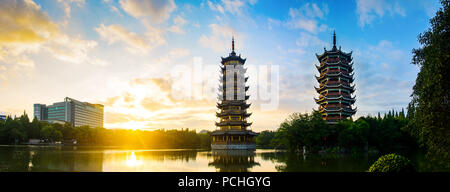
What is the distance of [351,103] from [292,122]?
18.1 meters

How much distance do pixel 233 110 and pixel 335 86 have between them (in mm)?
19853

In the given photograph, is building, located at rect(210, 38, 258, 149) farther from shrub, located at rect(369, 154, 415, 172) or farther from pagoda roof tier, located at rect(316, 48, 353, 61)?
shrub, located at rect(369, 154, 415, 172)

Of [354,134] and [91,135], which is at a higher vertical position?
[354,134]

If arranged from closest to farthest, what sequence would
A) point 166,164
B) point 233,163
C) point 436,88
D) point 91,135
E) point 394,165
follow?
point 394,165 → point 436,88 → point 166,164 → point 233,163 → point 91,135

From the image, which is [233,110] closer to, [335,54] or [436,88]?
[335,54]

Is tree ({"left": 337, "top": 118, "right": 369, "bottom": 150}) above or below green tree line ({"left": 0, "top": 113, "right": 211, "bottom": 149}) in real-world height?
above

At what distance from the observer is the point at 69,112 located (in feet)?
453

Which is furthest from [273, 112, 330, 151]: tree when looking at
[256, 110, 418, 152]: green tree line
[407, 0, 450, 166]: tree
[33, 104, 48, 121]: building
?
[33, 104, 48, 121]: building

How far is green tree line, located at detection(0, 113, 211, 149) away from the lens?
6071 cm

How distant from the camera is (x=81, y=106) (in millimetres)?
148125

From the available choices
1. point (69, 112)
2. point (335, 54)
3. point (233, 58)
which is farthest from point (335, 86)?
point (69, 112)

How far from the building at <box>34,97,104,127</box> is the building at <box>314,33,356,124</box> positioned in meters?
124
